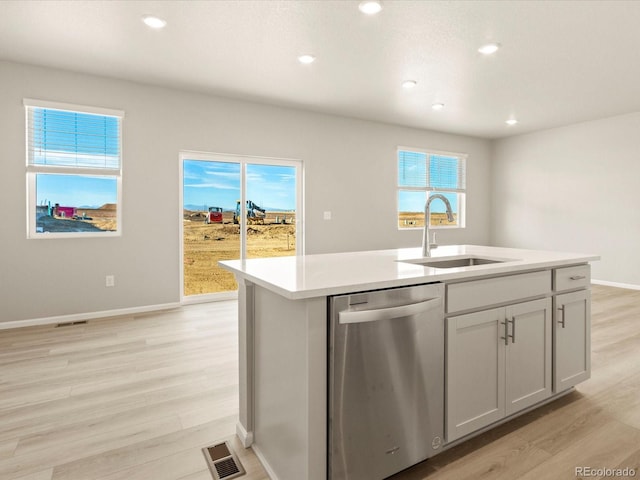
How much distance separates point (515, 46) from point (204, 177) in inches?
144

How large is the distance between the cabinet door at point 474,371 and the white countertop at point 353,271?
0.73ft

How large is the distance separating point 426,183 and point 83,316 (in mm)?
5572

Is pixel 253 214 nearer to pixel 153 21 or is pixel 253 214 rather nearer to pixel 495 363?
pixel 153 21

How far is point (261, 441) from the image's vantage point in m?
1.68

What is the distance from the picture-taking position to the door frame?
4500mm

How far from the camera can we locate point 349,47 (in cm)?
332

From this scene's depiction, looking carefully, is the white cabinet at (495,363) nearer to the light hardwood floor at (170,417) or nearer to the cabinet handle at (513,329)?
the cabinet handle at (513,329)

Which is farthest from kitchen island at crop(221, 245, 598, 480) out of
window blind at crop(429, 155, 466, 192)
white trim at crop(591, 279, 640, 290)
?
window blind at crop(429, 155, 466, 192)

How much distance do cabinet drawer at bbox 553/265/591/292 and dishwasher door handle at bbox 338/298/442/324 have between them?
1000 mm

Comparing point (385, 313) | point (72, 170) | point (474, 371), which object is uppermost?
point (72, 170)

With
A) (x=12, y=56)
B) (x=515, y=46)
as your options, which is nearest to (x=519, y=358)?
(x=515, y=46)

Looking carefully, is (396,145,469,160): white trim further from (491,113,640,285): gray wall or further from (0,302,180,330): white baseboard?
(0,302,180,330): white baseboard

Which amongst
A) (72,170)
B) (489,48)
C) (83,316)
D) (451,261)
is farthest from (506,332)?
(72,170)

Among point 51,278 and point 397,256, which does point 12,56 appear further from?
point 397,256
